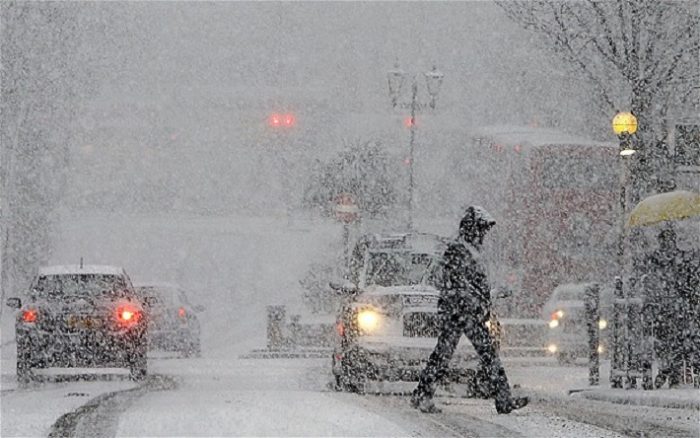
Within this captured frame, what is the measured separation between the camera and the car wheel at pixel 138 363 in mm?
17344

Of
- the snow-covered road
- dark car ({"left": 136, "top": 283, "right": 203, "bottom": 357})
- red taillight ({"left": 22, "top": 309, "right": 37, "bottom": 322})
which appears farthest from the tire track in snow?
dark car ({"left": 136, "top": 283, "right": 203, "bottom": 357})

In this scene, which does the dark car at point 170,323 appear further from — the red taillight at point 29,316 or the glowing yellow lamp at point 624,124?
the glowing yellow lamp at point 624,124

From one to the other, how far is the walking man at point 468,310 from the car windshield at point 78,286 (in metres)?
6.95

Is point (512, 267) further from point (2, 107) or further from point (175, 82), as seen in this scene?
point (175, 82)

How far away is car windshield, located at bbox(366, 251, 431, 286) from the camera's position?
54.1 feet

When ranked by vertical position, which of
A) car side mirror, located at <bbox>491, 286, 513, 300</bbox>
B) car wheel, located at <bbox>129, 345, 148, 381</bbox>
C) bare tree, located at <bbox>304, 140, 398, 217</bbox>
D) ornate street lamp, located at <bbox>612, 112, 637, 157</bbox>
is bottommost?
car wheel, located at <bbox>129, 345, 148, 381</bbox>

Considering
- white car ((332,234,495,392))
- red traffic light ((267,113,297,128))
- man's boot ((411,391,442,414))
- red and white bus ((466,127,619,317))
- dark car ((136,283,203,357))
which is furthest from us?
red traffic light ((267,113,297,128))

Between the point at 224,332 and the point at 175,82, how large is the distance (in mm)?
39759

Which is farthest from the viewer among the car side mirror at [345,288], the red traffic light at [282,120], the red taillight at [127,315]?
the red traffic light at [282,120]

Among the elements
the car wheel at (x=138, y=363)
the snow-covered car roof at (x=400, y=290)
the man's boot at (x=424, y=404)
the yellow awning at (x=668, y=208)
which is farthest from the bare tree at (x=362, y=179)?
the man's boot at (x=424, y=404)

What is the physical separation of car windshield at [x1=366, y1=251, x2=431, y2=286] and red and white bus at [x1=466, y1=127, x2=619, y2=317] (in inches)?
885

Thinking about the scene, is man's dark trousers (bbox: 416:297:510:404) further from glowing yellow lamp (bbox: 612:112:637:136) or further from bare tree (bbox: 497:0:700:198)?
bare tree (bbox: 497:0:700:198)

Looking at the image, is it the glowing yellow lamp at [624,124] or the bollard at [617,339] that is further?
the glowing yellow lamp at [624,124]

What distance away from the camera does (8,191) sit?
3491 centimetres
